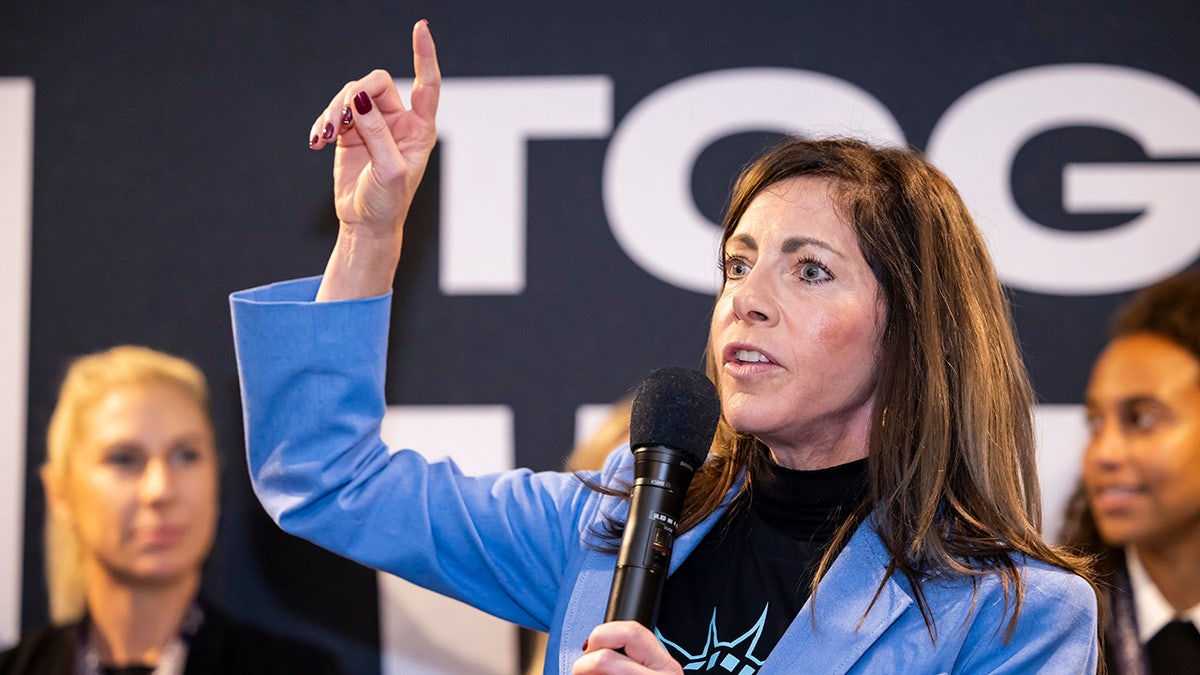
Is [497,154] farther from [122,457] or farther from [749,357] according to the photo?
[749,357]

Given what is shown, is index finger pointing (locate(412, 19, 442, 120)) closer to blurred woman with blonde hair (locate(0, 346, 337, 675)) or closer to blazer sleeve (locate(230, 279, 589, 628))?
blazer sleeve (locate(230, 279, 589, 628))

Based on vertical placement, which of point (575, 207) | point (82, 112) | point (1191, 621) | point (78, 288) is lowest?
point (1191, 621)

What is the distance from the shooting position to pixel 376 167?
1539 millimetres

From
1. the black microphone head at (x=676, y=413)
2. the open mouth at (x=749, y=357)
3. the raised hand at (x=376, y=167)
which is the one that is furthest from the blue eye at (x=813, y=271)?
the raised hand at (x=376, y=167)

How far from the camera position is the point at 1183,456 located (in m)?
2.86

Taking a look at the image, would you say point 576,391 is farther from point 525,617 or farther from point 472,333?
point 525,617

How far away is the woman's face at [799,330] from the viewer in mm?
1502

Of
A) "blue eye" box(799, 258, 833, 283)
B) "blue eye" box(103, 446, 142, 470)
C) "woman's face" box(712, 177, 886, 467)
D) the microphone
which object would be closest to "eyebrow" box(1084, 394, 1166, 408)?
"woman's face" box(712, 177, 886, 467)

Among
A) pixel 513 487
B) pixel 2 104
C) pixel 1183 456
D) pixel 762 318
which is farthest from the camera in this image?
pixel 2 104

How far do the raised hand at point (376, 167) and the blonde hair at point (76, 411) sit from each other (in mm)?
1562

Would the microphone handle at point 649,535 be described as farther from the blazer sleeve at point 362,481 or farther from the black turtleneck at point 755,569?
the blazer sleeve at point 362,481

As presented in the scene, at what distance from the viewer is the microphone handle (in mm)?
1176

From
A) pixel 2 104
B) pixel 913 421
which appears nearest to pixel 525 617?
pixel 913 421

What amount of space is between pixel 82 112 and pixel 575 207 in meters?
1.24
